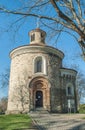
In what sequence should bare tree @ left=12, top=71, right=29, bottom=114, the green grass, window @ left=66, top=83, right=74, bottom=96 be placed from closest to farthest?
the green grass < bare tree @ left=12, top=71, right=29, bottom=114 < window @ left=66, top=83, right=74, bottom=96

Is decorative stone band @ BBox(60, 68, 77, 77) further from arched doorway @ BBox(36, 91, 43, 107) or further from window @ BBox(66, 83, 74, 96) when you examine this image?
arched doorway @ BBox(36, 91, 43, 107)

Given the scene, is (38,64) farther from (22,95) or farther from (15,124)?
(15,124)

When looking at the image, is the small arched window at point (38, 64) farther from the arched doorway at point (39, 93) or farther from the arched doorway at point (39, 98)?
the arched doorway at point (39, 98)

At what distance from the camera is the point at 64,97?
3228cm

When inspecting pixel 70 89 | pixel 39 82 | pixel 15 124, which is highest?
pixel 39 82

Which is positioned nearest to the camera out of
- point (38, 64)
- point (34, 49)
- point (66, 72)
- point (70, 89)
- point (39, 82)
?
point (39, 82)

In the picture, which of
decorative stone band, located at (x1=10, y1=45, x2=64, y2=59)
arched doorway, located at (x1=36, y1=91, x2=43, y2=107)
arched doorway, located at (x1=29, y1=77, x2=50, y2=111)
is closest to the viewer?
arched doorway, located at (x1=29, y1=77, x2=50, y2=111)

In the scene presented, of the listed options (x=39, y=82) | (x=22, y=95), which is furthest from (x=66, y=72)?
(x=22, y=95)

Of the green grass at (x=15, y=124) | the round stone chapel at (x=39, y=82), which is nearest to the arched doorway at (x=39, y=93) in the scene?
the round stone chapel at (x=39, y=82)

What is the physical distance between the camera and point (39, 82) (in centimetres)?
3123

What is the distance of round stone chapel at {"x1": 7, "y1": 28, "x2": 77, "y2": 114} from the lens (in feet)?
98.9

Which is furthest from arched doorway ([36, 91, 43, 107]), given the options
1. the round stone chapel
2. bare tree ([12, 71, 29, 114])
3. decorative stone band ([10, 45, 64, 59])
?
decorative stone band ([10, 45, 64, 59])

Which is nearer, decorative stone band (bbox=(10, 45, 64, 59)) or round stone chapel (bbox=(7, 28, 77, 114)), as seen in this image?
round stone chapel (bbox=(7, 28, 77, 114))

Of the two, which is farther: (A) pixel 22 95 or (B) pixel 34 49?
(B) pixel 34 49
